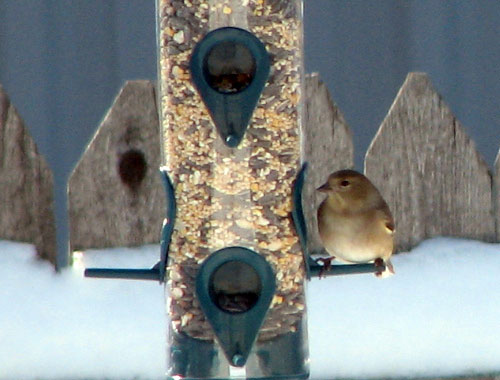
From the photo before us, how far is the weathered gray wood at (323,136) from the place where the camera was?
4.44 meters

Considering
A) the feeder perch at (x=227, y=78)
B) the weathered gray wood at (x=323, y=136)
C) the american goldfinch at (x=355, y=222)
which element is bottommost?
the american goldfinch at (x=355, y=222)

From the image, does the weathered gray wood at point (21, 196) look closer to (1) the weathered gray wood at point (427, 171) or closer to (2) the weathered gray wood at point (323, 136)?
(2) the weathered gray wood at point (323, 136)

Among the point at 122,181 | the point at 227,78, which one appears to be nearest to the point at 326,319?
the point at 122,181

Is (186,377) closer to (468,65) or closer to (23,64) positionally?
(23,64)

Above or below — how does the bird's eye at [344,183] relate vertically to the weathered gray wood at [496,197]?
above

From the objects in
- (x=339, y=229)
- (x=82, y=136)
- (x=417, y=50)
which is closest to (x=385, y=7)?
(x=417, y=50)

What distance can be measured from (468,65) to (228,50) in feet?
11.5

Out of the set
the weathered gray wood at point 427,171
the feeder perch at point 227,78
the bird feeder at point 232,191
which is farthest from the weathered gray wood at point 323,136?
the feeder perch at point 227,78

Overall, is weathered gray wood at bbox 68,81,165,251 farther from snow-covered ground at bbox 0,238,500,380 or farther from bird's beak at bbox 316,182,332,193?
bird's beak at bbox 316,182,332,193

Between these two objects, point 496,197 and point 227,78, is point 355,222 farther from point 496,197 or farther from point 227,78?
point 227,78

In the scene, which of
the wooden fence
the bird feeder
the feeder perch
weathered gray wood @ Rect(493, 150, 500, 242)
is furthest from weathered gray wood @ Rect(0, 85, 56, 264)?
weathered gray wood @ Rect(493, 150, 500, 242)

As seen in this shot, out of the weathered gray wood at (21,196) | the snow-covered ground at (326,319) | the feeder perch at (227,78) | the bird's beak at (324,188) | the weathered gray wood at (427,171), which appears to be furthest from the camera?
the weathered gray wood at (427,171)

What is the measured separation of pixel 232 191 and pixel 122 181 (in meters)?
1.02

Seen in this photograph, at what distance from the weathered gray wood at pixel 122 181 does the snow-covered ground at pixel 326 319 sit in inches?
2.9
